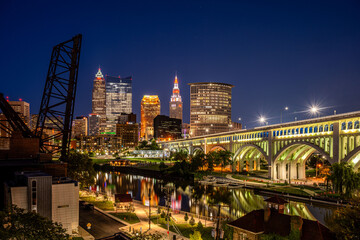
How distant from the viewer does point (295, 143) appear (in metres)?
69.6

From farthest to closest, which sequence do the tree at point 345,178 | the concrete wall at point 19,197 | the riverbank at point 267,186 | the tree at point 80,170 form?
1. the riverbank at point 267,186
2. the tree at point 345,178
3. the tree at point 80,170
4. the concrete wall at point 19,197

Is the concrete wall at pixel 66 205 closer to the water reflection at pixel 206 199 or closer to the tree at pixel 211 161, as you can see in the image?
the water reflection at pixel 206 199

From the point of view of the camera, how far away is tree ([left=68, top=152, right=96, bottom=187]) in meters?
48.1

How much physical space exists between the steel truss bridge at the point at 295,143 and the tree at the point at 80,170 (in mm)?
49369

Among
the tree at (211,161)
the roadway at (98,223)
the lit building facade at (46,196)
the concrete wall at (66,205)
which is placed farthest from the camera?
the tree at (211,161)

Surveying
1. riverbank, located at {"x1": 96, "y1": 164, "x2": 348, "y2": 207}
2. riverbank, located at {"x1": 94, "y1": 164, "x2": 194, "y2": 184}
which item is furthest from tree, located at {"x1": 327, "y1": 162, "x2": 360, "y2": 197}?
riverbank, located at {"x1": 94, "y1": 164, "x2": 194, "y2": 184}

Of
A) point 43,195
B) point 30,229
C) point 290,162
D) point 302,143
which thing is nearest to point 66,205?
point 43,195

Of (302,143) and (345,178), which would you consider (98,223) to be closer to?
(345,178)

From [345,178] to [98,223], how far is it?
43.3 meters

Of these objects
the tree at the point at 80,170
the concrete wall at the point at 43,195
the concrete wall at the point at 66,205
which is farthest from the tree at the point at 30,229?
the tree at the point at 80,170

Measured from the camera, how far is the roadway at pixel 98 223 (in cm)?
3045

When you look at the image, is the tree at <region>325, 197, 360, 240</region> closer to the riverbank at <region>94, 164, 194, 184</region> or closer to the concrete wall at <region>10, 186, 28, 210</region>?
the concrete wall at <region>10, 186, 28, 210</region>

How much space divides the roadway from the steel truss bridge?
4681 cm

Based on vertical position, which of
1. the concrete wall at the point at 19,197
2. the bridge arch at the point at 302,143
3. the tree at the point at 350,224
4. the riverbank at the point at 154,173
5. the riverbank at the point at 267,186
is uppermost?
the bridge arch at the point at 302,143
